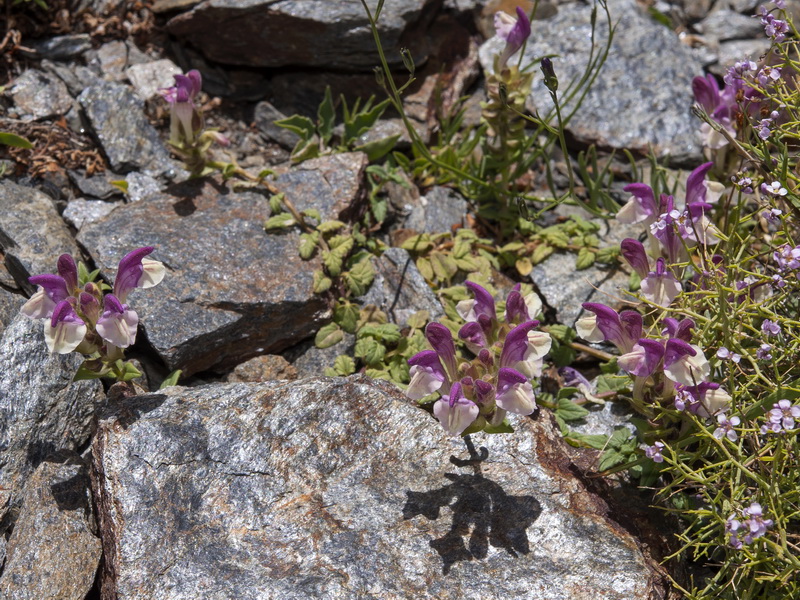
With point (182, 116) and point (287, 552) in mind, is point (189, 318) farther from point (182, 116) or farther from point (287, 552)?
point (287, 552)

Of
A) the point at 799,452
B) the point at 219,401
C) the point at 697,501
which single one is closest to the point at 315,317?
the point at 219,401

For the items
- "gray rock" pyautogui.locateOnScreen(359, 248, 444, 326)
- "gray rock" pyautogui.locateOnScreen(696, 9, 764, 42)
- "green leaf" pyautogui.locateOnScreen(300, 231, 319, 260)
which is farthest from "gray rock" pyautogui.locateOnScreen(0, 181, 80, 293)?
"gray rock" pyautogui.locateOnScreen(696, 9, 764, 42)

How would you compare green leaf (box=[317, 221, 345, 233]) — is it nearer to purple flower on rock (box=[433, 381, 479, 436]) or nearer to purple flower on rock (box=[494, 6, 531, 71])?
purple flower on rock (box=[494, 6, 531, 71])

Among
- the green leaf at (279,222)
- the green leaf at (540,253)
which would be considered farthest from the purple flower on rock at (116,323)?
the green leaf at (540,253)

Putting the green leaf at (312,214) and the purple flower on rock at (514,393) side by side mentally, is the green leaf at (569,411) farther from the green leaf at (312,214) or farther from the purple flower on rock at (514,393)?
the green leaf at (312,214)

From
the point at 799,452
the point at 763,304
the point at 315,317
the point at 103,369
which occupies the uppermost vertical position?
the point at 763,304

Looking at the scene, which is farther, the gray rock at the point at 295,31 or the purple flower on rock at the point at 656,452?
the gray rock at the point at 295,31
